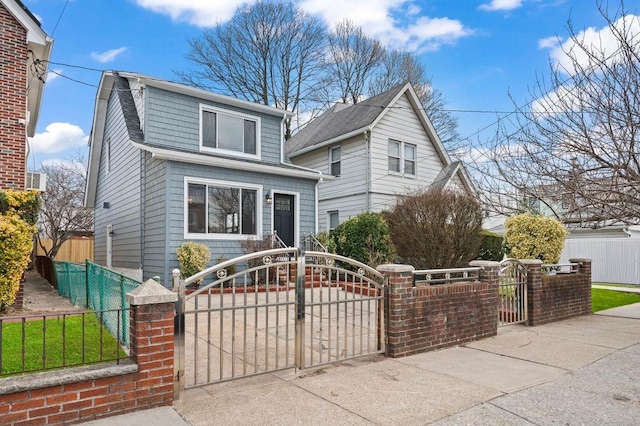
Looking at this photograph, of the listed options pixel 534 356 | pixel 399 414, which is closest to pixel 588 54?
pixel 534 356

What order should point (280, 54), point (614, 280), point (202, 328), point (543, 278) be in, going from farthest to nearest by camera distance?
point (280, 54), point (614, 280), point (543, 278), point (202, 328)

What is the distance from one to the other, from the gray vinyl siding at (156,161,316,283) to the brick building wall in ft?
25.5

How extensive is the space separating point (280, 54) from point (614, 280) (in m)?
22.0

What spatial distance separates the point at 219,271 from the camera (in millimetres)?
4867

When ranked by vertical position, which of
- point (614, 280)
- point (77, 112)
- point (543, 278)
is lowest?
point (614, 280)

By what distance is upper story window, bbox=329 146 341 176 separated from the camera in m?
18.3

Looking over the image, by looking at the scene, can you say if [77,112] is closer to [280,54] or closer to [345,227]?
[280,54]

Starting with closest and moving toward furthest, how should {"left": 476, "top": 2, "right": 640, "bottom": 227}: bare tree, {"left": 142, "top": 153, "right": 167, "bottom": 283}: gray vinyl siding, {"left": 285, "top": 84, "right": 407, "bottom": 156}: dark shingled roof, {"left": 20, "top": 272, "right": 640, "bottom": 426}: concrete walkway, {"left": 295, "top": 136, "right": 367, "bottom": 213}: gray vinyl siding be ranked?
1. {"left": 20, "top": 272, "right": 640, "bottom": 426}: concrete walkway
2. {"left": 476, "top": 2, "right": 640, "bottom": 227}: bare tree
3. {"left": 142, "top": 153, "right": 167, "bottom": 283}: gray vinyl siding
4. {"left": 295, "top": 136, "right": 367, "bottom": 213}: gray vinyl siding
5. {"left": 285, "top": 84, "right": 407, "bottom": 156}: dark shingled roof

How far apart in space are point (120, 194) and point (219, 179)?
4.66 m

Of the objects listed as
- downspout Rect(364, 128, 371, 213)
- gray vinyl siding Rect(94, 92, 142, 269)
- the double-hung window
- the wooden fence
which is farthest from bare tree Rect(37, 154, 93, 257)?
downspout Rect(364, 128, 371, 213)

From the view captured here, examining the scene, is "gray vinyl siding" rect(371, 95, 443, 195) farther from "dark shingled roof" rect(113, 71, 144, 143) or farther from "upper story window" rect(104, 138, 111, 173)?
"upper story window" rect(104, 138, 111, 173)

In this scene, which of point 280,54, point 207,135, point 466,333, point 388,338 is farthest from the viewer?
point 280,54

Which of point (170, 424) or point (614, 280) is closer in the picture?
point (170, 424)

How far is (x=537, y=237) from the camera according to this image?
10.4m
